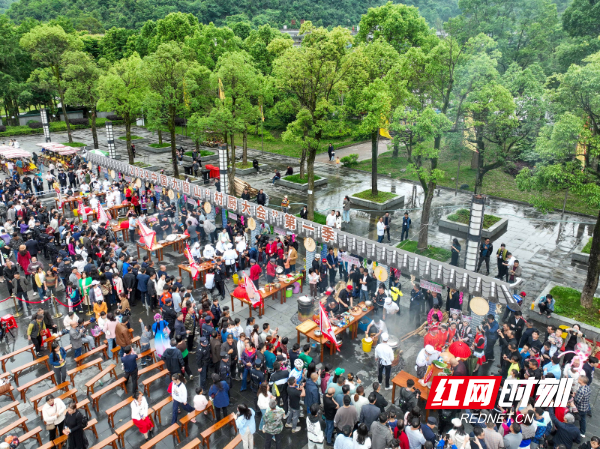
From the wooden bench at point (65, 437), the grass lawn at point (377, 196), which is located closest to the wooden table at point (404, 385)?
the wooden bench at point (65, 437)

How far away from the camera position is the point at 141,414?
9.94 m

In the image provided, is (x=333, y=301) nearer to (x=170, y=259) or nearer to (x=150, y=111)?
(x=170, y=259)

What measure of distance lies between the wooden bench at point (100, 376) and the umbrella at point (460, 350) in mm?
9086

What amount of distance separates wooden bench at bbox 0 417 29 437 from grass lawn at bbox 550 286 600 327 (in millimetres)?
16442

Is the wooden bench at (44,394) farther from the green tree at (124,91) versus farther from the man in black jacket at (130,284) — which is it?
the green tree at (124,91)

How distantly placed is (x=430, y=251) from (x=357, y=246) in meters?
5.81

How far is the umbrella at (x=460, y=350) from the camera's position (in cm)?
1127

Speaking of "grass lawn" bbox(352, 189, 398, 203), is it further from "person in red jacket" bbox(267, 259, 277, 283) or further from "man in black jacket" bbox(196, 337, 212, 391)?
"man in black jacket" bbox(196, 337, 212, 391)

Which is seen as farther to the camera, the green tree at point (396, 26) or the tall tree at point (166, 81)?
the green tree at point (396, 26)

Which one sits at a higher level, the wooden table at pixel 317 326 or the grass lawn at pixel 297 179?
the grass lawn at pixel 297 179

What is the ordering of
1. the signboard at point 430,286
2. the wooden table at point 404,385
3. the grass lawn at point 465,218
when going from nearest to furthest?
the wooden table at point 404,385 → the signboard at point 430,286 → the grass lawn at point 465,218

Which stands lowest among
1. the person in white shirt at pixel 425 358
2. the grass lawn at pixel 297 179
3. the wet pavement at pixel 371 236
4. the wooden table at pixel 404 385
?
the wet pavement at pixel 371 236

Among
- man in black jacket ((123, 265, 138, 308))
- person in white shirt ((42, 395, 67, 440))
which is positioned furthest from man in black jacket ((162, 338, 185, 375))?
man in black jacket ((123, 265, 138, 308))

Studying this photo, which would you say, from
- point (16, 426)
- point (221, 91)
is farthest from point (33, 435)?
point (221, 91)
